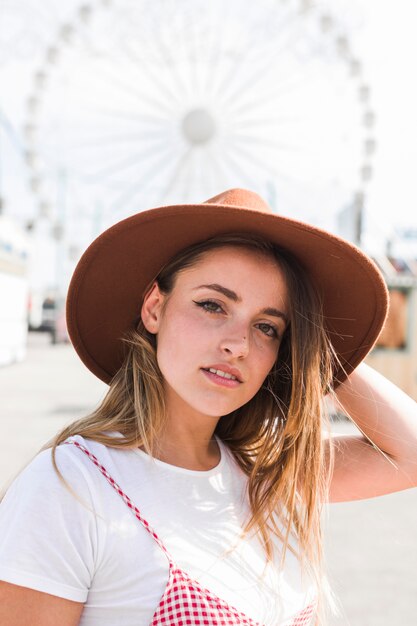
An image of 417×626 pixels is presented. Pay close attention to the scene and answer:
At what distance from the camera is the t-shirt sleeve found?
1.18 meters

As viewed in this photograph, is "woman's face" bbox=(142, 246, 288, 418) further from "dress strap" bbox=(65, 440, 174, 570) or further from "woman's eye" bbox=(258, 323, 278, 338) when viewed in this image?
"dress strap" bbox=(65, 440, 174, 570)

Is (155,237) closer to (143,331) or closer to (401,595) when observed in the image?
(143,331)

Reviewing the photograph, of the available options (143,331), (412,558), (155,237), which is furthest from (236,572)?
(412,558)

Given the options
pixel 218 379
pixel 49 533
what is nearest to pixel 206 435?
pixel 218 379

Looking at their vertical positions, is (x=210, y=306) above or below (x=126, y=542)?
above

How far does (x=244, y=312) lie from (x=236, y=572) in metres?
0.52

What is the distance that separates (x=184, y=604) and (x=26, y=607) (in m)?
0.26

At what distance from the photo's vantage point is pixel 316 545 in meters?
1.63

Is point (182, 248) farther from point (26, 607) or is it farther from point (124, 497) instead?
point (26, 607)

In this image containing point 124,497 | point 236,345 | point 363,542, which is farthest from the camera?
point 363,542

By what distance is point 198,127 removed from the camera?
15.8 m

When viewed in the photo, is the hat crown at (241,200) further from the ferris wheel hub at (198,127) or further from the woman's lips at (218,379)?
the ferris wheel hub at (198,127)

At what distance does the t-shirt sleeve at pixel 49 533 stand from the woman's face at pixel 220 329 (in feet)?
1.24

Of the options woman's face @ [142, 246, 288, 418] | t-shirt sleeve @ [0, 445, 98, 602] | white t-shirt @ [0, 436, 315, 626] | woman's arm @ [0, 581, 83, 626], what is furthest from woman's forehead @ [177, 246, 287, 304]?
woman's arm @ [0, 581, 83, 626]
